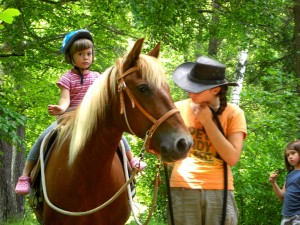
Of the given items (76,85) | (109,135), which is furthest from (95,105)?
(76,85)

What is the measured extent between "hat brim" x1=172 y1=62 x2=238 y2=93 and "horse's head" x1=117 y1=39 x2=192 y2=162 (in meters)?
0.11

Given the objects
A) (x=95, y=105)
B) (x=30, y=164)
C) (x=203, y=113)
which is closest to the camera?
(x=203, y=113)

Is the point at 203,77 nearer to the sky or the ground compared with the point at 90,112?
nearer to the sky

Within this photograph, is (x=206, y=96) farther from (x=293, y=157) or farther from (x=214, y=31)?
(x=214, y=31)

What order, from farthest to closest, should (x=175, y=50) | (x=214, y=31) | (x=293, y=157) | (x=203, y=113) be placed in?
(x=175, y=50) < (x=214, y=31) < (x=293, y=157) < (x=203, y=113)

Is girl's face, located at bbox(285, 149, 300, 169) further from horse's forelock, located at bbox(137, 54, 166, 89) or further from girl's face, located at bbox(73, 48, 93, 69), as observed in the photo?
horse's forelock, located at bbox(137, 54, 166, 89)

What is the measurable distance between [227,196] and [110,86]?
1169 millimetres

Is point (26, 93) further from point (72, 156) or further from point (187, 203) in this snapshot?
point (187, 203)

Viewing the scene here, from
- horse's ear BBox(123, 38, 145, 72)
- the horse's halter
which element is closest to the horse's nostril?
the horse's halter

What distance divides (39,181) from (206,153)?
6.14ft

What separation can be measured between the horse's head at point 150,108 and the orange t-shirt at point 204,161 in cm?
26

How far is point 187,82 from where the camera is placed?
350 centimetres

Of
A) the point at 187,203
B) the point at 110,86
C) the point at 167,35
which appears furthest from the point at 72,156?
the point at 167,35

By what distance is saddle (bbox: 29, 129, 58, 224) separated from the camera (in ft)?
14.9
